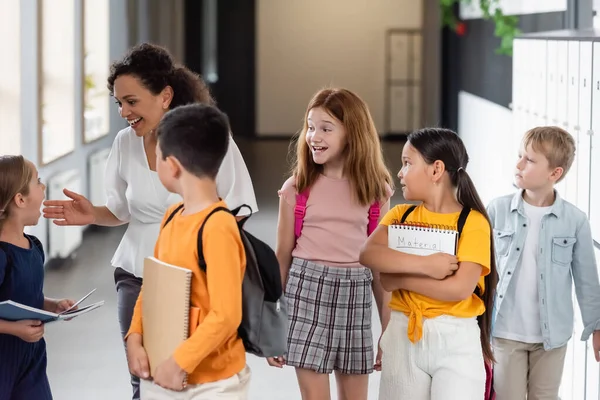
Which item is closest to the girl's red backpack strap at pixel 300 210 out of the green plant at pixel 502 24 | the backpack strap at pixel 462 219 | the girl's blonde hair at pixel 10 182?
the backpack strap at pixel 462 219

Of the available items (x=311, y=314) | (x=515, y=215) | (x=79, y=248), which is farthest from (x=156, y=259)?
(x=79, y=248)

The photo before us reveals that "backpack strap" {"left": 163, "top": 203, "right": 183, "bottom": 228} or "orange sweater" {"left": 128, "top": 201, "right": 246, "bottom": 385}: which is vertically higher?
"backpack strap" {"left": 163, "top": 203, "right": 183, "bottom": 228}

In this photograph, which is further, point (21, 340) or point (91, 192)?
point (91, 192)

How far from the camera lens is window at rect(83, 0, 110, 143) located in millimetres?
10031

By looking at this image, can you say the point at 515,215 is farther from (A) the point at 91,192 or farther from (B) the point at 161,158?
(A) the point at 91,192

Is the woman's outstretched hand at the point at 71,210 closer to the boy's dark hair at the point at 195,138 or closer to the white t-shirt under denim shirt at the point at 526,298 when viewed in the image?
the boy's dark hair at the point at 195,138

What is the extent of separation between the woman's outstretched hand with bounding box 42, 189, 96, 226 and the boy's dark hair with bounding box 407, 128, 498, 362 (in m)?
1.08

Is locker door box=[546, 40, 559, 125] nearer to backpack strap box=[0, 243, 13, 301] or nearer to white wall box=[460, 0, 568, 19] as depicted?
white wall box=[460, 0, 568, 19]

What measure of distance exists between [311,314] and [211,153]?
40.4 inches

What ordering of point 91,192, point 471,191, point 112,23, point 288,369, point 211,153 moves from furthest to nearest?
point 112,23 → point 91,192 → point 288,369 → point 471,191 → point 211,153

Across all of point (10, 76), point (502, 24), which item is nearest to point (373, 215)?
point (10, 76)

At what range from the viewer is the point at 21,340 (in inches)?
116

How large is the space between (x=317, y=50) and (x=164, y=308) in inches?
694

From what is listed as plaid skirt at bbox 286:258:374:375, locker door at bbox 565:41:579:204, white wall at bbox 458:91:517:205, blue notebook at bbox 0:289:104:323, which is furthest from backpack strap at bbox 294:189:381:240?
white wall at bbox 458:91:517:205
